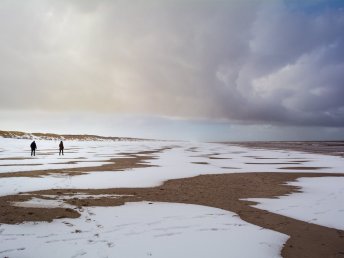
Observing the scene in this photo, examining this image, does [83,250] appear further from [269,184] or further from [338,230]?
[269,184]

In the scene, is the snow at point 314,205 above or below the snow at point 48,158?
below

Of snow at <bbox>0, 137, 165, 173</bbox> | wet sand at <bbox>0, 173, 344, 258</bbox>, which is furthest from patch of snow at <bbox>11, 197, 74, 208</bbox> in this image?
snow at <bbox>0, 137, 165, 173</bbox>

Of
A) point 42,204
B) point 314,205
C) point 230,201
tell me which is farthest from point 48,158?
point 314,205

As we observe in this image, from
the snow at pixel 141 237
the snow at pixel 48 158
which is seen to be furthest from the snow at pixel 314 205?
the snow at pixel 48 158

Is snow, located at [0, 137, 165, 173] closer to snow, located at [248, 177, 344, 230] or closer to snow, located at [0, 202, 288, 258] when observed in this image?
snow, located at [0, 202, 288, 258]

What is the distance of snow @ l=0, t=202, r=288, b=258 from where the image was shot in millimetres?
6551

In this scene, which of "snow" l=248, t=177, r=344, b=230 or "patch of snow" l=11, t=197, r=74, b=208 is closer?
"snow" l=248, t=177, r=344, b=230

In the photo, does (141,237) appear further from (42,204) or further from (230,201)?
(230,201)

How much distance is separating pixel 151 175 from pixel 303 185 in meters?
8.36

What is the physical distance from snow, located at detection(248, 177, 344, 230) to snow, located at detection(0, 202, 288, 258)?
197 cm

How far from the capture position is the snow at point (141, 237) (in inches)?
258

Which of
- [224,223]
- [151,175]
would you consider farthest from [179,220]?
[151,175]

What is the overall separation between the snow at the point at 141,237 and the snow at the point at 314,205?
1.97m

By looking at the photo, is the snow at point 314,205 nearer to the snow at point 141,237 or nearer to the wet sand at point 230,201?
the wet sand at point 230,201
